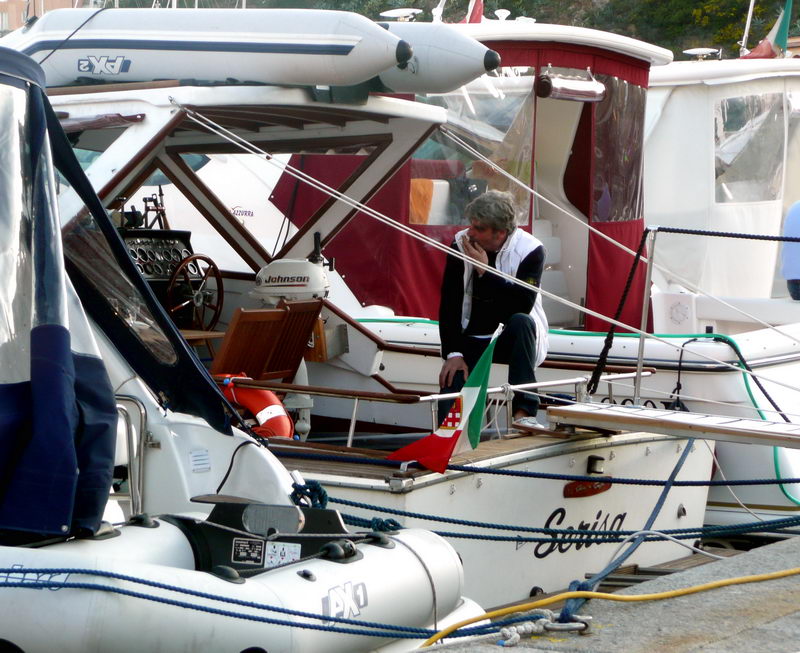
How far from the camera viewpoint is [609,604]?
4.20 meters

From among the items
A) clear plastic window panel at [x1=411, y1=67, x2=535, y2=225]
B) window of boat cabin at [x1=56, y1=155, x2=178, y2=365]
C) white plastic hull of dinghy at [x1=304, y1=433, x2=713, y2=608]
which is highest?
clear plastic window panel at [x1=411, y1=67, x2=535, y2=225]

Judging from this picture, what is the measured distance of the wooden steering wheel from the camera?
23.4ft

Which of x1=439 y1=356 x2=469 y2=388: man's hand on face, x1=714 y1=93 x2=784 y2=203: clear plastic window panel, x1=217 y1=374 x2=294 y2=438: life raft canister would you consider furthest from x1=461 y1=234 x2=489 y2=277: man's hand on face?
x1=714 y1=93 x2=784 y2=203: clear plastic window panel

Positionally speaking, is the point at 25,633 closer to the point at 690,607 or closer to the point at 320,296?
the point at 690,607

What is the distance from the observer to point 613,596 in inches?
163

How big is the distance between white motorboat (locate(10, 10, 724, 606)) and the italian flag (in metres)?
0.10

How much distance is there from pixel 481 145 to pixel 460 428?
5.37 meters

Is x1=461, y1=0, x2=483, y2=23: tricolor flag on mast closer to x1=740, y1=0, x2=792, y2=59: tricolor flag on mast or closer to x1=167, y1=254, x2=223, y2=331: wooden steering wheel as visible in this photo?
x1=740, y1=0, x2=792, y2=59: tricolor flag on mast

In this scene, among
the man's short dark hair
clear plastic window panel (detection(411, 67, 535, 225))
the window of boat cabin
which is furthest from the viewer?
clear plastic window panel (detection(411, 67, 535, 225))

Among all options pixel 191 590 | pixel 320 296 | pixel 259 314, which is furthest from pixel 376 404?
pixel 191 590

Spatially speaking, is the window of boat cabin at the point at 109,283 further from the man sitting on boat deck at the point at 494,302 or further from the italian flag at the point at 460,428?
the man sitting on boat deck at the point at 494,302

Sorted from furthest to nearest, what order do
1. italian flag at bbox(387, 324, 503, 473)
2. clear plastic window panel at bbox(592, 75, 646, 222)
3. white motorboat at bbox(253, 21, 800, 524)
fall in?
1. clear plastic window panel at bbox(592, 75, 646, 222)
2. white motorboat at bbox(253, 21, 800, 524)
3. italian flag at bbox(387, 324, 503, 473)

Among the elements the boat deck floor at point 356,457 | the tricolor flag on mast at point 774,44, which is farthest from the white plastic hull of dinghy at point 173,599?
the tricolor flag on mast at point 774,44

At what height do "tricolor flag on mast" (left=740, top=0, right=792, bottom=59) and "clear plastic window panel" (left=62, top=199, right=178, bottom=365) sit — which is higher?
"tricolor flag on mast" (left=740, top=0, right=792, bottom=59)
